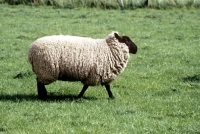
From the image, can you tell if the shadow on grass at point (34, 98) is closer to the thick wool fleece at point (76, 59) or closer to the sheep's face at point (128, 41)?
the thick wool fleece at point (76, 59)

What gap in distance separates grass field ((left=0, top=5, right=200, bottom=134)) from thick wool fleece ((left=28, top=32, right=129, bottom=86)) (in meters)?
0.47

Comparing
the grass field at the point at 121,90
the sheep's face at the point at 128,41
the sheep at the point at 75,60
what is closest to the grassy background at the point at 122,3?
the grass field at the point at 121,90

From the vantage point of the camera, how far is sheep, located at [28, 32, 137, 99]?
9.66 meters

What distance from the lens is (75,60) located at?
9.70m

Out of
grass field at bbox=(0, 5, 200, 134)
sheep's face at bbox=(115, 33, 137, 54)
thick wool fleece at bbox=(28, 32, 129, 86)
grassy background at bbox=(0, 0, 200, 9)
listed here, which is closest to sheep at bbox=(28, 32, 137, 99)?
thick wool fleece at bbox=(28, 32, 129, 86)

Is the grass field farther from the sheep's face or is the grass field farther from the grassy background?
the grassy background

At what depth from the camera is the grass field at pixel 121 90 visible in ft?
26.8

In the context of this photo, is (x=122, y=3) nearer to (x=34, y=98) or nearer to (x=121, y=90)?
(x=121, y=90)

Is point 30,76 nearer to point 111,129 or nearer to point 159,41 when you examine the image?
point 111,129

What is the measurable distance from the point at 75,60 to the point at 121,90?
1.66 metres

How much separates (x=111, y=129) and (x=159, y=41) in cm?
993

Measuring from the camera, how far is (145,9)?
26.0 m

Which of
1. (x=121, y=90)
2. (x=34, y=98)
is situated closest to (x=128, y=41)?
(x=121, y=90)

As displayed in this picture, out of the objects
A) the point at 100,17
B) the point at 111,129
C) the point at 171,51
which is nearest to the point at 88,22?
the point at 100,17
